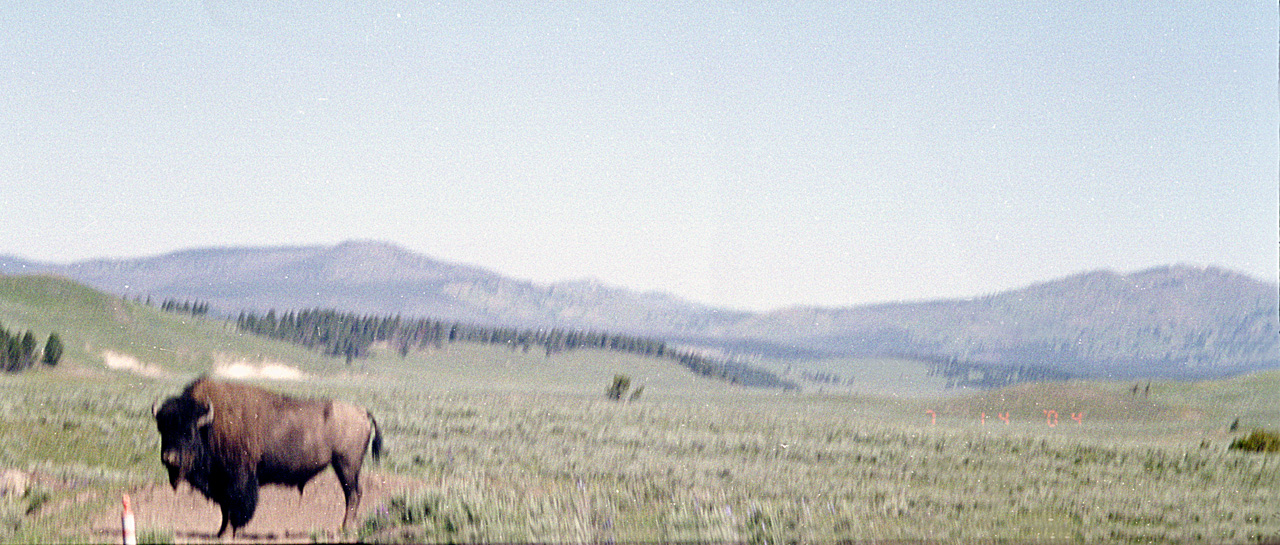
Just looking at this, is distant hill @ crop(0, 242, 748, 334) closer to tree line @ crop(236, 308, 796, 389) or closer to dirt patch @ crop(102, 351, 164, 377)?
tree line @ crop(236, 308, 796, 389)

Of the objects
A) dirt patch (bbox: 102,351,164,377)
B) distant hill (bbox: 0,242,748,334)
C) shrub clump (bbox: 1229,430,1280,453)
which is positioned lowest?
dirt patch (bbox: 102,351,164,377)

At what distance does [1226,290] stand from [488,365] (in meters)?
11.1

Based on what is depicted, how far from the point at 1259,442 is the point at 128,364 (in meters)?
16.8

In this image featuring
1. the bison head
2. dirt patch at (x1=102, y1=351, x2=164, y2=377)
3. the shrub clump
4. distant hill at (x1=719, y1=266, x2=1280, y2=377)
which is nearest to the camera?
the bison head

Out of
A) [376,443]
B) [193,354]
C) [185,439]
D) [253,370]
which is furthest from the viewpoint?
[193,354]

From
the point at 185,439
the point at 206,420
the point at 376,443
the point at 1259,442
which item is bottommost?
the point at 185,439

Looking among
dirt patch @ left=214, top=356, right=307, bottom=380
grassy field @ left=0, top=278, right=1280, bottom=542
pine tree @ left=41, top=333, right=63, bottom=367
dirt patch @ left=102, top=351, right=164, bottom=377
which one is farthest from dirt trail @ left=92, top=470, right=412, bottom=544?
pine tree @ left=41, top=333, right=63, bottom=367

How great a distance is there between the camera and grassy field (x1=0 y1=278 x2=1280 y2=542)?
1185cm

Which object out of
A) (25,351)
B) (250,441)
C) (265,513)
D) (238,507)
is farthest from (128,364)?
(265,513)

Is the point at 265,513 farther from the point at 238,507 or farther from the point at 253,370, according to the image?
the point at 253,370

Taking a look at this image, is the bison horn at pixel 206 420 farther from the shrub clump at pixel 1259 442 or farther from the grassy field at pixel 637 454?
the shrub clump at pixel 1259 442

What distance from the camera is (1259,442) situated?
16.5 m

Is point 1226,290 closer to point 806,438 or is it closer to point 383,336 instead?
point 806,438

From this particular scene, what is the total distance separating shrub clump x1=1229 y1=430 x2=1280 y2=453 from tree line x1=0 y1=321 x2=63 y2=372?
16.8 m
